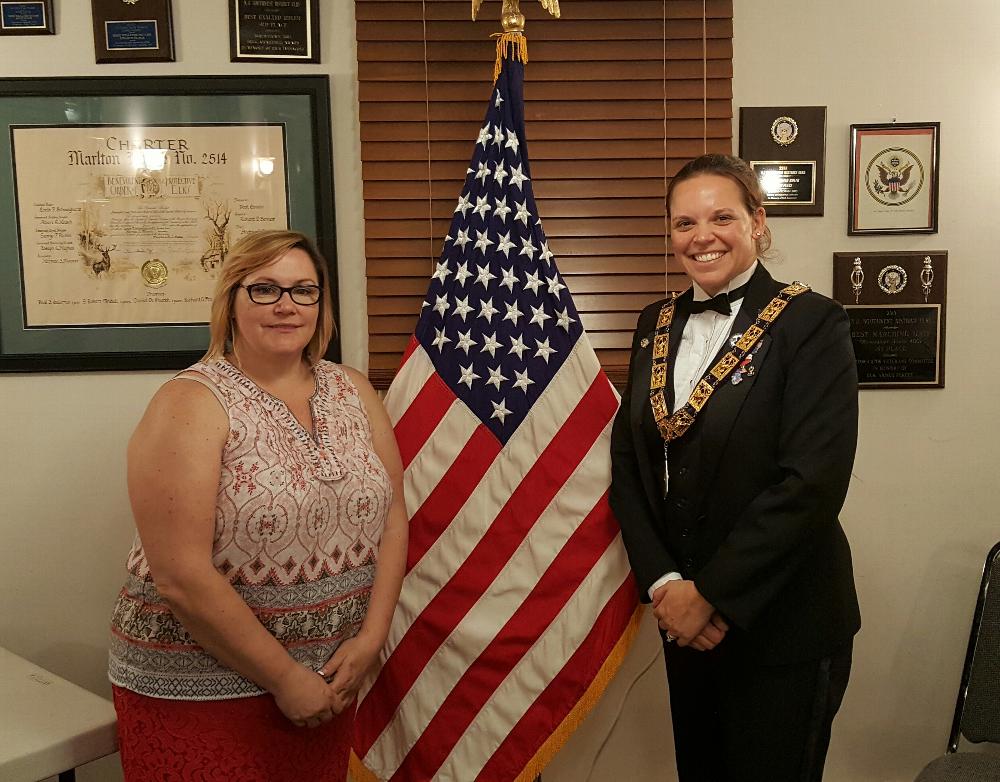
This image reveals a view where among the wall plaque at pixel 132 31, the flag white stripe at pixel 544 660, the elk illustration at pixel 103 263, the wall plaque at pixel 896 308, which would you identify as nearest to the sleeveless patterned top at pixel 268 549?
the flag white stripe at pixel 544 660

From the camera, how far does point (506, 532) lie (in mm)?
1680

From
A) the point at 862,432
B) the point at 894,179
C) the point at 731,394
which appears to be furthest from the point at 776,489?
the point at 894,179

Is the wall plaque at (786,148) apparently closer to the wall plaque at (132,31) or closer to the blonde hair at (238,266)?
the blonde hair at (238,266)

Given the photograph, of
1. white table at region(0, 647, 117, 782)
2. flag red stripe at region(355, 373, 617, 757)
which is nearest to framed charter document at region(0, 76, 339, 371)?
flag red stripe at region(355, 373, 617, 757)

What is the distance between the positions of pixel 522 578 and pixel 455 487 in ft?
0.83

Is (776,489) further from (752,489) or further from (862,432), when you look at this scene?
(862,432)

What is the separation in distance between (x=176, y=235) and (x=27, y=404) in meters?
0.61

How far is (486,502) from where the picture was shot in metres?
1.69

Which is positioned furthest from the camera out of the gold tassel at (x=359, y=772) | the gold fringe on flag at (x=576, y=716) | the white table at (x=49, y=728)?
the gold tassel at (x=359, y=772)

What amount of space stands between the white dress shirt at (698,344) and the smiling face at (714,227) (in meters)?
0.05

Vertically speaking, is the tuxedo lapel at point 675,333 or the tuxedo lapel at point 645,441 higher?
the tuxedo lapel at point 675,333

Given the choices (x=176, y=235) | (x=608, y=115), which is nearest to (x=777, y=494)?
(x=608, y=115)

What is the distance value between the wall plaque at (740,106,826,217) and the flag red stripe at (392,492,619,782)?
961 mm

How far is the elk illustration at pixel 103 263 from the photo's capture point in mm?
1943
